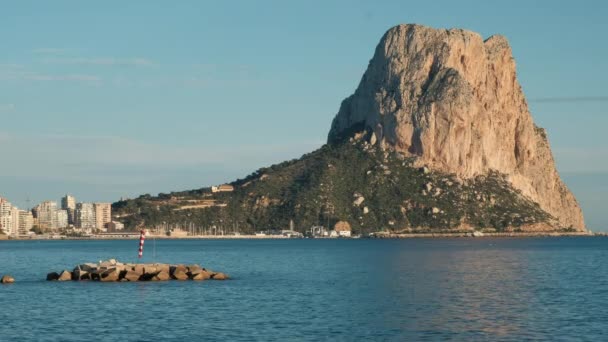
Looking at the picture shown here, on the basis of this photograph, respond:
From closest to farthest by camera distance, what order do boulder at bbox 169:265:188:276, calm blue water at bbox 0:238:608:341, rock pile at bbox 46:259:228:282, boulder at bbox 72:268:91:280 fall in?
1. calm blue water at bbox 0:238:608:341
2. rock pile at bbox 46:259:228:282
3. boulder at bbox 72:268:91:280
4. boulder at bbox 169:265:188:276

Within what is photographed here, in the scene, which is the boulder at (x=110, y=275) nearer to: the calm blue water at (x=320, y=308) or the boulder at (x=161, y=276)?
the calm blue water at (x=320, y=308)

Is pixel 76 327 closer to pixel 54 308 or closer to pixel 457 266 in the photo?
pixel 54 308

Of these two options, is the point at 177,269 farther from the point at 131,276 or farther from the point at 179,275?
the point at 131,276

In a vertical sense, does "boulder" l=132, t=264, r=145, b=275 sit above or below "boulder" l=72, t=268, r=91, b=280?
above

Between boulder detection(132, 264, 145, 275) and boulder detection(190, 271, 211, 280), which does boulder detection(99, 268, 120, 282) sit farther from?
boulder detection(190, 271, 211, 280)

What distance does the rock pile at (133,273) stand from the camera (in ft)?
300

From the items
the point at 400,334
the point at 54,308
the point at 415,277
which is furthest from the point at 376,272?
the point at 400,334

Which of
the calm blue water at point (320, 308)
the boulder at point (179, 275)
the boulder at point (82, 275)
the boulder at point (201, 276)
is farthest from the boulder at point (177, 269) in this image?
the boulder at point (82, 275)

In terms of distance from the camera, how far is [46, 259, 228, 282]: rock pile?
9150 cm

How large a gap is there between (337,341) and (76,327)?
15.6 m

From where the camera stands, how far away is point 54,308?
217 ft

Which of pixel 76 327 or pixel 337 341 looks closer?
→ pixel 337 341

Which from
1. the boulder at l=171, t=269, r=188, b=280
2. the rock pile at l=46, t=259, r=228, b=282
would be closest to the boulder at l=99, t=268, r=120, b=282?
the rock pile at l=46, t=259, r=228, b=282

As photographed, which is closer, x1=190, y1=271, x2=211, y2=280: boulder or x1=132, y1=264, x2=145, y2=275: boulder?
x1=132, y1=264, x2=145, y2=275: boulder
